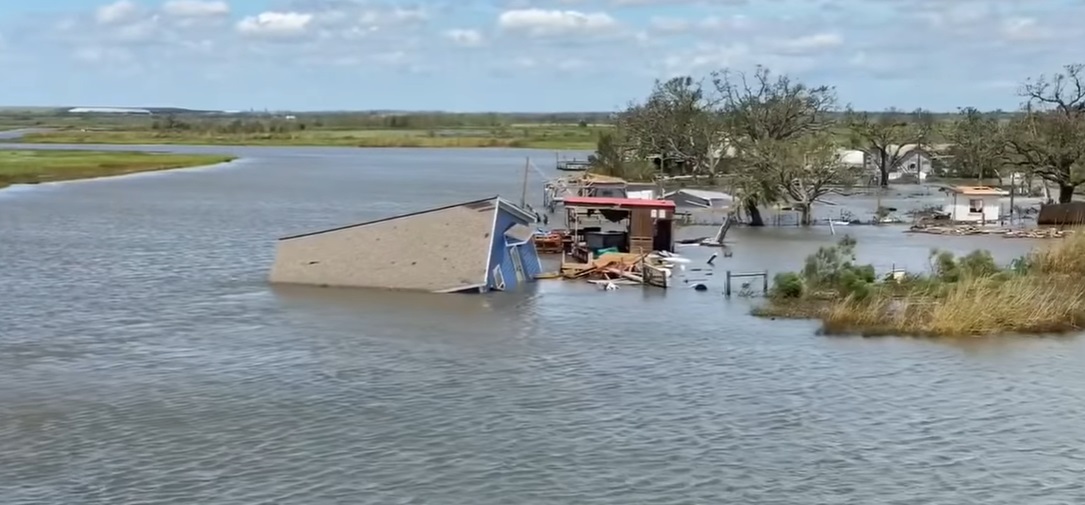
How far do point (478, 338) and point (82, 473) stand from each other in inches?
423

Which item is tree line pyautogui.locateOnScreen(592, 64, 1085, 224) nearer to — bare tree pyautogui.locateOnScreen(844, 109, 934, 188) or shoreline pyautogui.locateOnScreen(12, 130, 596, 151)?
bare tree pyautogui.locateOnScreen(844, 109, 934, 188)

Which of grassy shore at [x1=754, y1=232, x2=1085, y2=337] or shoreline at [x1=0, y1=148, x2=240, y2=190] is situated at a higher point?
shoreline at [x1=0, y1=148, x2=240, y2=190]

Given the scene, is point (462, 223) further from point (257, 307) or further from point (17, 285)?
point (17, 285)

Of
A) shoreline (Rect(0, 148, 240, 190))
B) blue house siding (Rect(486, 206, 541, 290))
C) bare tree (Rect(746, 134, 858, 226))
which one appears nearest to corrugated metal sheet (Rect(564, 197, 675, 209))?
blue house siding (Rect(486, 206, 541, 290))

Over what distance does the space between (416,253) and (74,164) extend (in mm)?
68838

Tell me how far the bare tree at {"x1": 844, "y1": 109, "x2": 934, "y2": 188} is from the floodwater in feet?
177

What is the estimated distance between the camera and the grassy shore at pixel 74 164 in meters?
80.8

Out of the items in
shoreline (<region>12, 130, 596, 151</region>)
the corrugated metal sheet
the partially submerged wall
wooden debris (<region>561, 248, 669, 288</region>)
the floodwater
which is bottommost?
the floodwater

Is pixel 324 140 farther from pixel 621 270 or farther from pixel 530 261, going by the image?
pixel 621 270

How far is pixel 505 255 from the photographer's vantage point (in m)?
33.4

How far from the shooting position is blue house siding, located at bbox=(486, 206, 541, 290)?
32250mm

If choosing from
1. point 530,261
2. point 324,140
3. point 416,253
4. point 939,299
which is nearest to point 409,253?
point 416,253

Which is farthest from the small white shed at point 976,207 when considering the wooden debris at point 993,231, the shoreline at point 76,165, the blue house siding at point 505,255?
the shoreline at point 76,165

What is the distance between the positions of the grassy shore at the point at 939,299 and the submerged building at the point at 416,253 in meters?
6.59
